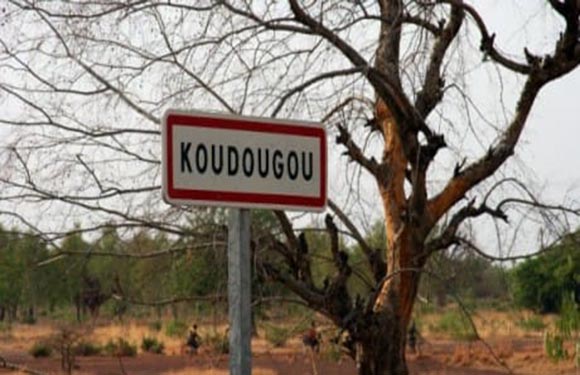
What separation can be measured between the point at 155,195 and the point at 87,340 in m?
39.0

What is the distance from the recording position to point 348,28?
31.0ft

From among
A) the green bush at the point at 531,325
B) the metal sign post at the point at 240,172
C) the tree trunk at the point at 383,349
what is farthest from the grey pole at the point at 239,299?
the green bush at the point at 531,325

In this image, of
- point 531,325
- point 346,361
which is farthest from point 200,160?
point 531,325

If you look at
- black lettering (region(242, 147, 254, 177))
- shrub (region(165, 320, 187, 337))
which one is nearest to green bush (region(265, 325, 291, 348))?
black lettering (region(242, 147, 254, 177))

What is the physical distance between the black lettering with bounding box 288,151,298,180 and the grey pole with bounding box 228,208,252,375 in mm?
317

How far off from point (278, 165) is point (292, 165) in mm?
63

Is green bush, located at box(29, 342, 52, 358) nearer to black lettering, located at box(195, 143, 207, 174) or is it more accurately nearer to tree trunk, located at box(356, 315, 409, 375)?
tree trunk, located at box(356, 315, 409, 375)

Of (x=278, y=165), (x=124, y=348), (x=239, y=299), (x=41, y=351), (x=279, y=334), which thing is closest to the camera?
(x=239, y=299)

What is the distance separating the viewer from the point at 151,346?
48.5m

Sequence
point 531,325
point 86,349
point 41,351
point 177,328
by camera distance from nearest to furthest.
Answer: point 177,328
point 41,351
point 86,349
point 531,325

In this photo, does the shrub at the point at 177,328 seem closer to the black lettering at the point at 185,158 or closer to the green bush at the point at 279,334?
the green bush at the point at 279,334

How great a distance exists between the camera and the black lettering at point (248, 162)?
217 inches

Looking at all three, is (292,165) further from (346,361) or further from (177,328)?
(177,328)

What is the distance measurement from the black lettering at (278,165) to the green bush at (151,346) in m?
43.2
